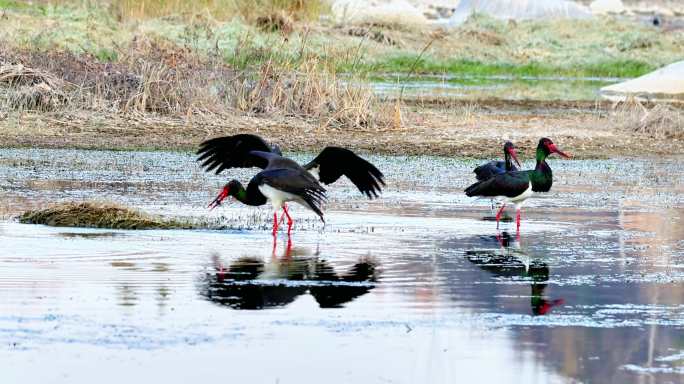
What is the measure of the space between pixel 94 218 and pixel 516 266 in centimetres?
399

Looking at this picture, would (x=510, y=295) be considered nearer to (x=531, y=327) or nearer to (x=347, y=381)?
(x=531, y=327)

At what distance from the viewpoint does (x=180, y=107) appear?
2352 centimetres

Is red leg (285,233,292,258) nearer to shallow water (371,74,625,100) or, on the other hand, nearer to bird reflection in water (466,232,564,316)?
bird reflection in water (466,232,564,316)

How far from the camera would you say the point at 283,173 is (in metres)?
13.0

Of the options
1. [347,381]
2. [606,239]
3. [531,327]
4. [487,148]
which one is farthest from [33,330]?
[487,148]

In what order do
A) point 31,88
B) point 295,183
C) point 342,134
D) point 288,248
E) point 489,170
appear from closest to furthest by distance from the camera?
point 288,248
point 295,183
point 489,170
point 31,88
point 342,134

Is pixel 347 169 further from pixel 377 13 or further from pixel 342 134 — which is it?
pixel 377 13

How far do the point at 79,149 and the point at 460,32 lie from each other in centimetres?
3187

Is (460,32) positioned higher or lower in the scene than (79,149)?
higher

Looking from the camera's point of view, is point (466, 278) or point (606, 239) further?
point (606, 239)

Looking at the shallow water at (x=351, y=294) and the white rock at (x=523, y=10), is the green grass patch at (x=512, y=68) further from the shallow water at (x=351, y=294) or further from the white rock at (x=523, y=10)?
the shallow water at (x=351, y=294)

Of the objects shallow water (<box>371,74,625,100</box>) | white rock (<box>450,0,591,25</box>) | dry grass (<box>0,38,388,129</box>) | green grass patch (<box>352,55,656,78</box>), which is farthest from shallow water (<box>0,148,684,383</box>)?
white rock (<box>450,0,591,25</box>)

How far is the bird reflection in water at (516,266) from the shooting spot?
1024cm

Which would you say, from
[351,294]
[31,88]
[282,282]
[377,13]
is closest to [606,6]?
[377,13]
